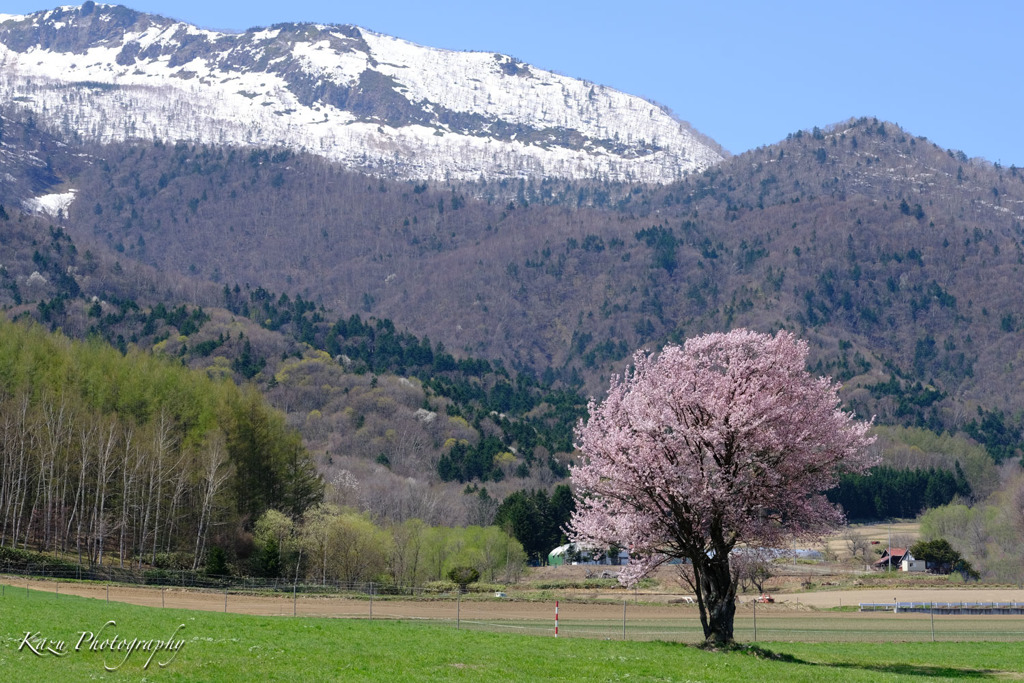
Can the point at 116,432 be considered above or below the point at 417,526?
above

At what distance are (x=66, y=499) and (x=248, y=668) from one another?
69.9 m

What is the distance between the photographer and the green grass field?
94.9 ft

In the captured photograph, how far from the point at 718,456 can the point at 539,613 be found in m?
38.7

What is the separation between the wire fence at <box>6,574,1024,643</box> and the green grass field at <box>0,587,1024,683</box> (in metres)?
11.2

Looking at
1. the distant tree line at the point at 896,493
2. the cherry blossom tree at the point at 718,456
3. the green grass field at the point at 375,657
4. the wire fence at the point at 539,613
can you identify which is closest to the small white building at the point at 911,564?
the distant tree line at the point at 896,493

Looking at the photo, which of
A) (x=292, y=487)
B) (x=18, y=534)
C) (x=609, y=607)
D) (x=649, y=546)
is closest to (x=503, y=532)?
(x=292, y=487)

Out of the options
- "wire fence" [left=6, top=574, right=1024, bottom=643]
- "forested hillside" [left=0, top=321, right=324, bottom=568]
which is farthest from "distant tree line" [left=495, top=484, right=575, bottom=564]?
"wire fence" [left=6, top=574, right=1024, bottom=643]

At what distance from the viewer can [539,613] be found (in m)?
73.5

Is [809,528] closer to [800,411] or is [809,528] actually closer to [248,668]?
[800,411]

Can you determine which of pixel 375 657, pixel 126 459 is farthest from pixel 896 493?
pixel 375 657

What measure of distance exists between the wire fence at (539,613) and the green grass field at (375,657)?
11.2m

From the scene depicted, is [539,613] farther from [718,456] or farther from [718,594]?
[718,456]

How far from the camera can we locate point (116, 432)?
95062 millimetres

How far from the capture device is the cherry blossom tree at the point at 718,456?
3709 centimetres
